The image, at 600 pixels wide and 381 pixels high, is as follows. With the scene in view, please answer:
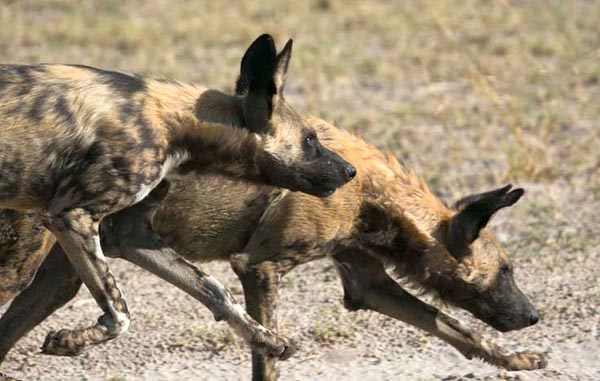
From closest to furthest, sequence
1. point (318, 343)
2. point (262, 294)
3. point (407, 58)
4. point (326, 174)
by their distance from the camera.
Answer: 1. point (326, 174)
2. point (262, 294)
3. point (318, 343)
4. point (407, 58)

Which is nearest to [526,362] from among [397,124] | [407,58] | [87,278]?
[87,278]

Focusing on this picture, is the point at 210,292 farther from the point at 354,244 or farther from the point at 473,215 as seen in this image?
the point at 473,215

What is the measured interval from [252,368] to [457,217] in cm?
95

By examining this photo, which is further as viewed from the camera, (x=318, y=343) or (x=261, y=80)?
(x=318, y=343)

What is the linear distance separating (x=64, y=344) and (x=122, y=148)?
658 millimetres

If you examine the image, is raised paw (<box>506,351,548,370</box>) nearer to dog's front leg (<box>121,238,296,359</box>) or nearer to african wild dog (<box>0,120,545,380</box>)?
african wild dog (<box>0,120,545,380</box>)

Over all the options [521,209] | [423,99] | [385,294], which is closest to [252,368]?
[385,294]

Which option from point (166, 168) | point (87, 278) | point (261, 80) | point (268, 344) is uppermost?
point (261, 80)

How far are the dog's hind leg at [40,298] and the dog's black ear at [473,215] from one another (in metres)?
1.40

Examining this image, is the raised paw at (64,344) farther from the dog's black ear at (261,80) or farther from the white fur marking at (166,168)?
the dog's black ear at (261,80)

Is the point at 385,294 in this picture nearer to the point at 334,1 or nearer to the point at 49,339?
the point at 49,339

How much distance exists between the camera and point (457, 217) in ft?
19.1

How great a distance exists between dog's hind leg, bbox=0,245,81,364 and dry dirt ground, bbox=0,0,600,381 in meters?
0.23

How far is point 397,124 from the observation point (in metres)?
8.83
